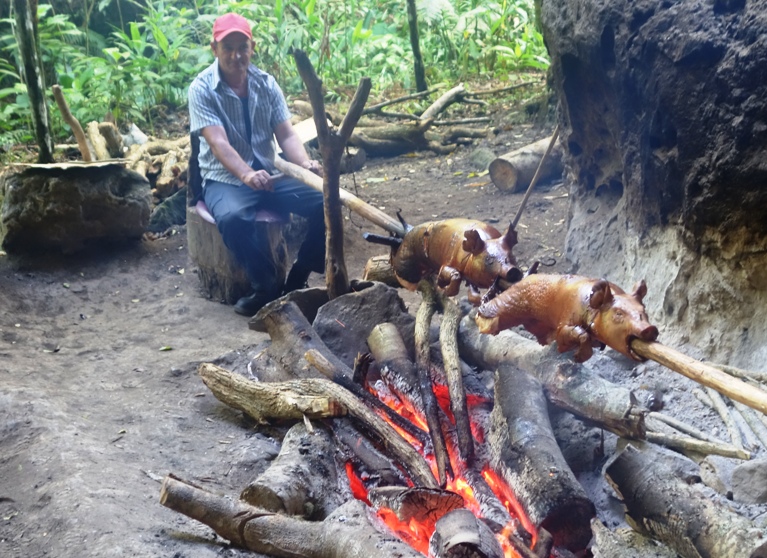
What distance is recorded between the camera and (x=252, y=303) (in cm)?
582

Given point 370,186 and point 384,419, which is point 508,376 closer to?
point 384,419

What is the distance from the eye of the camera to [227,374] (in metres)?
3.80

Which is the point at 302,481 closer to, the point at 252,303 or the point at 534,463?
the point at 534,463

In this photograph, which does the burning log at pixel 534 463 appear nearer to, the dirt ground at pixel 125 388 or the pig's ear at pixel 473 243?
the pig's ear at pixel 473 243

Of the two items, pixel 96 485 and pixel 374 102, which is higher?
pixel 374 102

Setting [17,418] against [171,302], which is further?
[171,302]

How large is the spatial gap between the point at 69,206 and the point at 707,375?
6.25 m

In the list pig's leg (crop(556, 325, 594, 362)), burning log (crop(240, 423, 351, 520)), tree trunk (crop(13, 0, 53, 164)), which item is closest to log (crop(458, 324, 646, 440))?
pig's leg (crop(556, 325, 594, 362))

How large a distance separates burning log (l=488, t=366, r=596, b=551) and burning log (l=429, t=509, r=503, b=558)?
13.2 inches

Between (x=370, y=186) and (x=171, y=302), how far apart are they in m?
3.79

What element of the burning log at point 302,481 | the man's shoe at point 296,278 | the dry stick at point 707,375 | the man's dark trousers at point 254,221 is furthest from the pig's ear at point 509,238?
the man's shoe at point 296,278

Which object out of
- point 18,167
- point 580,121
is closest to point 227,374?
point 580,121

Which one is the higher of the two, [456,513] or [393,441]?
[456,513]

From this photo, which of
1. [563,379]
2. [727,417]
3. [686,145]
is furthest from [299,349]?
[686,145]
